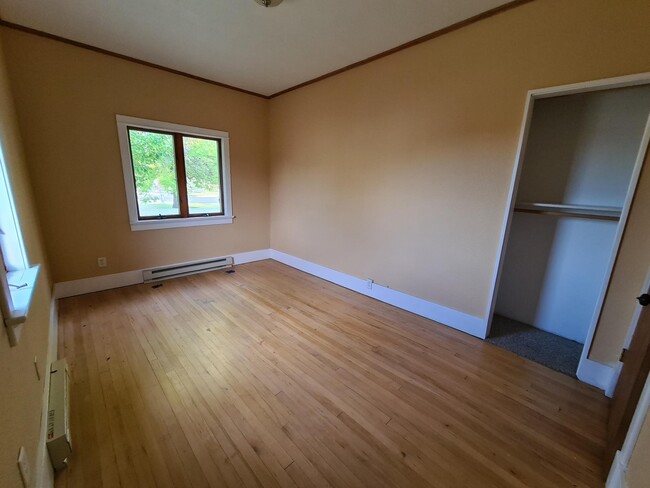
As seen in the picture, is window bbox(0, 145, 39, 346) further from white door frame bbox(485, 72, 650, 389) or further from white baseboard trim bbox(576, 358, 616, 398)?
white baseboard trim bbox(576, 358, 616, 398)

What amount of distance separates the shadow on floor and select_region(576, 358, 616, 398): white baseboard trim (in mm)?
73

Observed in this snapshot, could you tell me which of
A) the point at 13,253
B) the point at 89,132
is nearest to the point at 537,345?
the point at 13,253

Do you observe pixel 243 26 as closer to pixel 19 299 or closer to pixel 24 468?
pixel 19 299

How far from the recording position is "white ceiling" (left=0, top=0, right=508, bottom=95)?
2.17 metres

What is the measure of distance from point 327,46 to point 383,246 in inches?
89.3

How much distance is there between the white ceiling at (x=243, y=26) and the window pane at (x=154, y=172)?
0.93 metres

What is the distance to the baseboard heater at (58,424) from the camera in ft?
4.21

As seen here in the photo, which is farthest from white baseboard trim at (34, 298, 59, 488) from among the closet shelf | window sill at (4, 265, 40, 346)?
the closet shelf

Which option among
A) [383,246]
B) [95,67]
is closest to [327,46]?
[383,246]

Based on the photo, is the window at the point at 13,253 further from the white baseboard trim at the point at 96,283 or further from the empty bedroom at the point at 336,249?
the white baseboard trim at the point at 96,283

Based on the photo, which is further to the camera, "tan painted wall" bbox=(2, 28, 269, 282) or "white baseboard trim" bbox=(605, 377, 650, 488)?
"tan painted wall" bbox=(2, 28, 269, 282)

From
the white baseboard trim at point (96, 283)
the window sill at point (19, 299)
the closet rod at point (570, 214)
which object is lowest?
the white baseboard trim at point (96, 283)

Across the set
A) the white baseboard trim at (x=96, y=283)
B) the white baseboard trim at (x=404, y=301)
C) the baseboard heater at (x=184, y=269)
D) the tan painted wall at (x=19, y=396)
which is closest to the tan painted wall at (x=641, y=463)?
the white baseboard trim at (x=404, y=301)

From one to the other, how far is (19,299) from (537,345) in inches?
150
